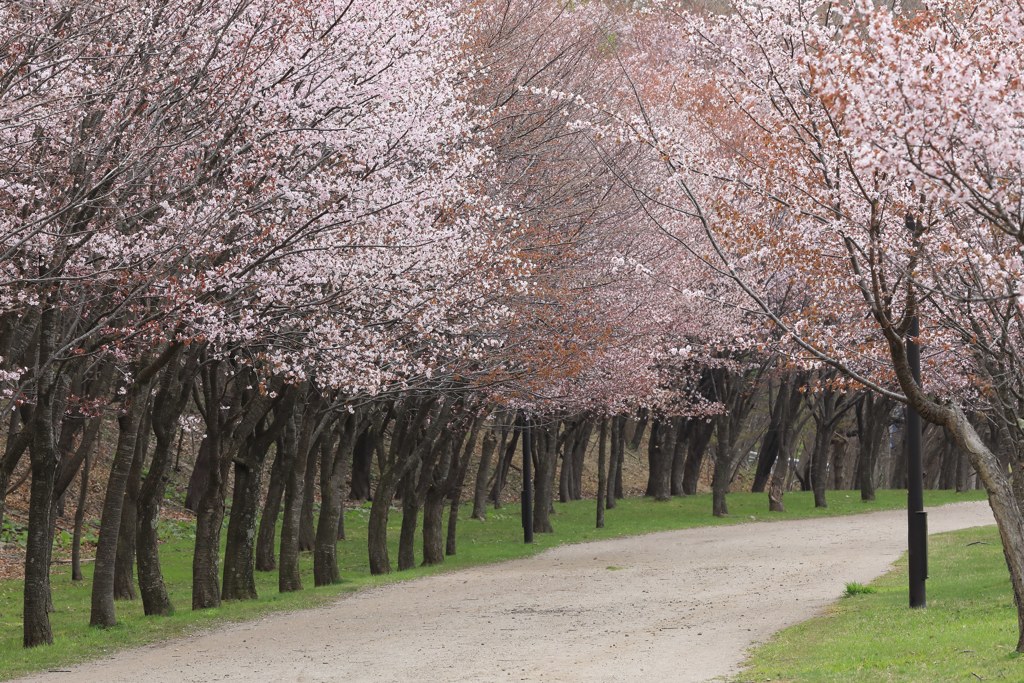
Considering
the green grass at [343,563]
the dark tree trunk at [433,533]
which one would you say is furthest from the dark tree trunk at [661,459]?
the dark tree trunk at [433,533]

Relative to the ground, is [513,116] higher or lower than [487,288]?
higher

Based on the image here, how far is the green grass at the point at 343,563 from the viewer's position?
53.9 feet

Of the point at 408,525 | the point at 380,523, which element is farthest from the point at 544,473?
the point at 380,523

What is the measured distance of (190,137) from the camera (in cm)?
1252

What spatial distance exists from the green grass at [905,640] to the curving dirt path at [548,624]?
25.2 inches

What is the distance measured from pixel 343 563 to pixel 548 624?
1272 cm

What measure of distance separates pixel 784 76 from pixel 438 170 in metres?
8.28

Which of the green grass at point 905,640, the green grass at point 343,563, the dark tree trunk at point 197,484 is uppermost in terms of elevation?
the dark tree trunk at point 197,484

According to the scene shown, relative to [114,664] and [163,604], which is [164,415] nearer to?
[163,604]

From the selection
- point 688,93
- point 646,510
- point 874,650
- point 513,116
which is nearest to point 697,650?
point 874,650

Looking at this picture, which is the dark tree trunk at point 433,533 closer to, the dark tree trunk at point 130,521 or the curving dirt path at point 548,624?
the curving dirt path at point 548,624

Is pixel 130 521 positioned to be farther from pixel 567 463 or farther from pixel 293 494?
pixel 567 463

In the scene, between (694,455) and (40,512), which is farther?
(694,455)

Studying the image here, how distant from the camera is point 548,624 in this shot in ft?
57.5
